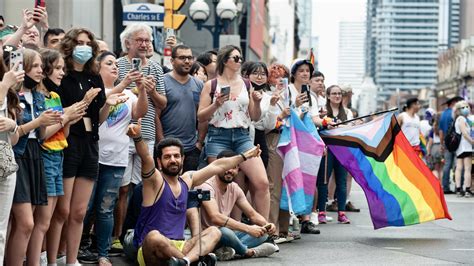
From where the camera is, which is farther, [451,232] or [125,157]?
[451,232]

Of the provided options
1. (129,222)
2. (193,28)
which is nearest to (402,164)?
(129,222)

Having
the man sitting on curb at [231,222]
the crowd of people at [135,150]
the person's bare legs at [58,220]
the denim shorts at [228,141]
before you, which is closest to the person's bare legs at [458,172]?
the crowd of people at [135,150]

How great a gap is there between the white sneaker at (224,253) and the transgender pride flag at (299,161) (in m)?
2.05

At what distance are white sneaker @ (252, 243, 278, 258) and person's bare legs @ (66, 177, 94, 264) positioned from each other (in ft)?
7.05

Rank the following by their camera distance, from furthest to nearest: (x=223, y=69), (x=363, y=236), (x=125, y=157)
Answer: (x=363, y=236)
(x=223, y=69)
(x=125, y=157)

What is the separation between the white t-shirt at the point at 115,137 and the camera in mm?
10273

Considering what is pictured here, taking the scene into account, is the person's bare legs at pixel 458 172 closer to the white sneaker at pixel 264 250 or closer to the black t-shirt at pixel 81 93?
the white sneaker at pixel 264 250

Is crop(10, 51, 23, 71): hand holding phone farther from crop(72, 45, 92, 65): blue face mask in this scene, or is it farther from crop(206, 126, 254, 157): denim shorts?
crop(206, 126, 254, 157): denim shorts

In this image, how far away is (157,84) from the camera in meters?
11.5

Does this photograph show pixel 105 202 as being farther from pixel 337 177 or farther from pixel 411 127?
pixel 411 127

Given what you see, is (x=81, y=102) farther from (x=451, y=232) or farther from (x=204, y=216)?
(x=451, y=232)

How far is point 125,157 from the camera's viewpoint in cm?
1041

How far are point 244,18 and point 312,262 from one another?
5764 cm

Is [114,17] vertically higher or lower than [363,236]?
higher
